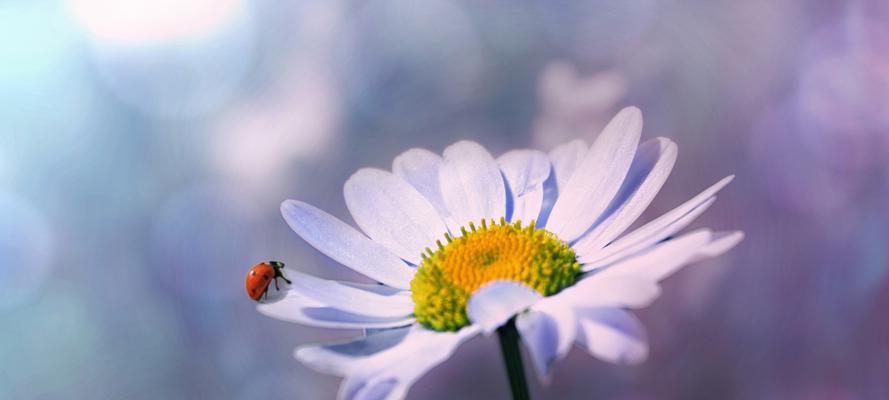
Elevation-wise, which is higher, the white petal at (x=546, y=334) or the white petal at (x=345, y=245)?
the white petal at (x=345, y=245)

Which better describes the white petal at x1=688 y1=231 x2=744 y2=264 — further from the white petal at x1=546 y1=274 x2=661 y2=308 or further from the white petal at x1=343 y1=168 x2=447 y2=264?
the white petal at x1=343 y1=168 x2=447 y2=264

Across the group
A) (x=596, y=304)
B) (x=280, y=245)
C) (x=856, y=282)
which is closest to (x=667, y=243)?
(x=596, y=304)

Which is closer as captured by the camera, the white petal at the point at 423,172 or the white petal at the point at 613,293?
the white petal at the point at 613,293

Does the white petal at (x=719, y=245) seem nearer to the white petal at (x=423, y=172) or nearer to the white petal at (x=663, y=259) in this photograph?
the white petal at (x=663, y=259)

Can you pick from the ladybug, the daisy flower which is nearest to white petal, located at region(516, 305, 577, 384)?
the daisy flower

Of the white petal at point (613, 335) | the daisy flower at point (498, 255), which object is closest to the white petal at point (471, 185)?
the daisy flower at point (498, 255)

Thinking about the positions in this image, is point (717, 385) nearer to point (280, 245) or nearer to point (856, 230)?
point (856, 230)

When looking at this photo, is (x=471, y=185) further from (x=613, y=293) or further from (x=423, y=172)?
(x=613, y=293)
